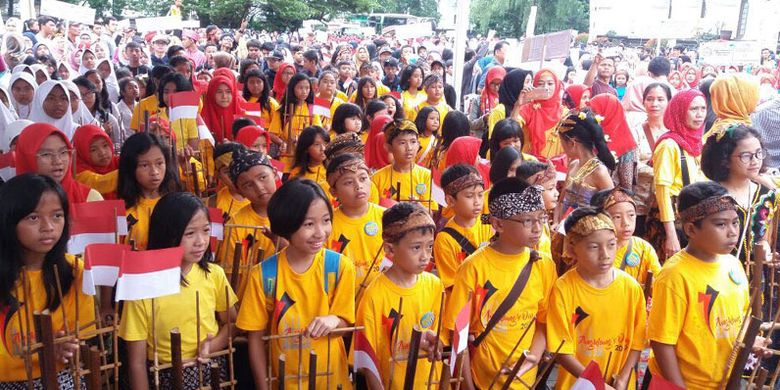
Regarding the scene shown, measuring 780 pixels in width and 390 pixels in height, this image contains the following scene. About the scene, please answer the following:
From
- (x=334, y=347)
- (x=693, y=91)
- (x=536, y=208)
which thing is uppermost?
(x=693, y=91)

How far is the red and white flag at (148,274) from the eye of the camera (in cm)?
215

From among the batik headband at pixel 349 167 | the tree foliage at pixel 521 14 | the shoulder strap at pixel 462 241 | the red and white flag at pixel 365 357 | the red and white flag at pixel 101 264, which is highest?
the tree foliage at pixel 521 14

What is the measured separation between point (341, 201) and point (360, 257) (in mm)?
282

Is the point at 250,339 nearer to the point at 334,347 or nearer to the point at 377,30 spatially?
the point at 334,347

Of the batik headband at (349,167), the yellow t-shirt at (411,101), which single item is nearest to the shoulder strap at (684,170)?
the batik headband at (349,167)

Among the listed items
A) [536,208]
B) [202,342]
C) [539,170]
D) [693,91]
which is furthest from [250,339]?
[693,91]

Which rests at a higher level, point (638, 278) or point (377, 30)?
point (377, 30)

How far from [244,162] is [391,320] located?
131 centimetres

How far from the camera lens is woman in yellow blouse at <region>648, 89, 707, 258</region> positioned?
391 centimetres

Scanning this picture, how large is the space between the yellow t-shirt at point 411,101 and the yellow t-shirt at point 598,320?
16.0 ft

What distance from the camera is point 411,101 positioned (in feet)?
25.7

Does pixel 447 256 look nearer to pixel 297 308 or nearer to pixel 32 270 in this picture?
pixel 297 308

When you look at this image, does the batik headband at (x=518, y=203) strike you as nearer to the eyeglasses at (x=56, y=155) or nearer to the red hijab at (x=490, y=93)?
the eyeglasses at (x=56, y=155)

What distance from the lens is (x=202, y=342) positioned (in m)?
2.60
